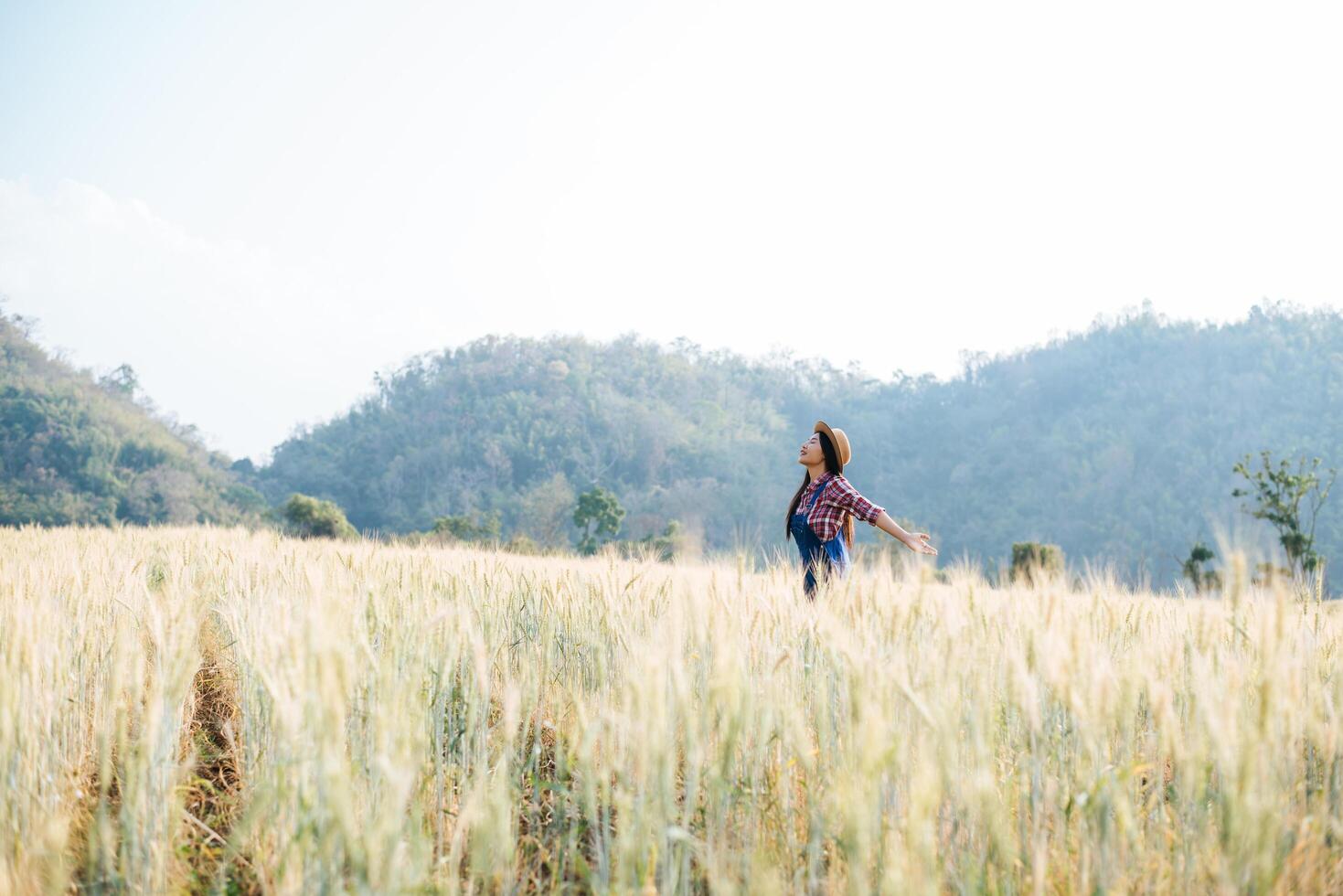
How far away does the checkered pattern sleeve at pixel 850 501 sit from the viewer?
4180mm

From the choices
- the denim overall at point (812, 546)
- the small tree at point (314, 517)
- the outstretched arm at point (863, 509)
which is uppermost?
the outstretched arm at point (863, 509)

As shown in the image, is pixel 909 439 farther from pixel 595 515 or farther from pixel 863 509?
pixel 863 509

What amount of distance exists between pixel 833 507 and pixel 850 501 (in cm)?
13

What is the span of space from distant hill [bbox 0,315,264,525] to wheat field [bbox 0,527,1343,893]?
3399 cm

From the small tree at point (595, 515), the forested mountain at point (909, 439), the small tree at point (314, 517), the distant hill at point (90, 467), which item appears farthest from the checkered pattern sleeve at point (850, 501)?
the distant hill at point (90, 467)

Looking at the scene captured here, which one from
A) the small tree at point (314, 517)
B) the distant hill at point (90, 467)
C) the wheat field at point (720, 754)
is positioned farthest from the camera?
the distant hill at point (90, 467)

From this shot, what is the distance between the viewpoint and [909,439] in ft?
167

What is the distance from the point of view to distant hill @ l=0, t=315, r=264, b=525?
33344 mm

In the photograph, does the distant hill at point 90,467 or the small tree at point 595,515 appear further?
the distant hill at point 90,467

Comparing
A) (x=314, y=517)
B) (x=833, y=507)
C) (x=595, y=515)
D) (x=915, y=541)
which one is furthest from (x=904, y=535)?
(x=595, y=515)

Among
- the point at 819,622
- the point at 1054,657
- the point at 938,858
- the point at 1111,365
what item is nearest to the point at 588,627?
the point at 819,622

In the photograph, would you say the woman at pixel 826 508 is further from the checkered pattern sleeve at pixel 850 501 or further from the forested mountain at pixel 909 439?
the forested mountain at pixel 909 439

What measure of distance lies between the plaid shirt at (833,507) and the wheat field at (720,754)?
142 centimetres

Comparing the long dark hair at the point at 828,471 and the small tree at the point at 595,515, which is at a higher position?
the long dark hair at the point at 828,471
